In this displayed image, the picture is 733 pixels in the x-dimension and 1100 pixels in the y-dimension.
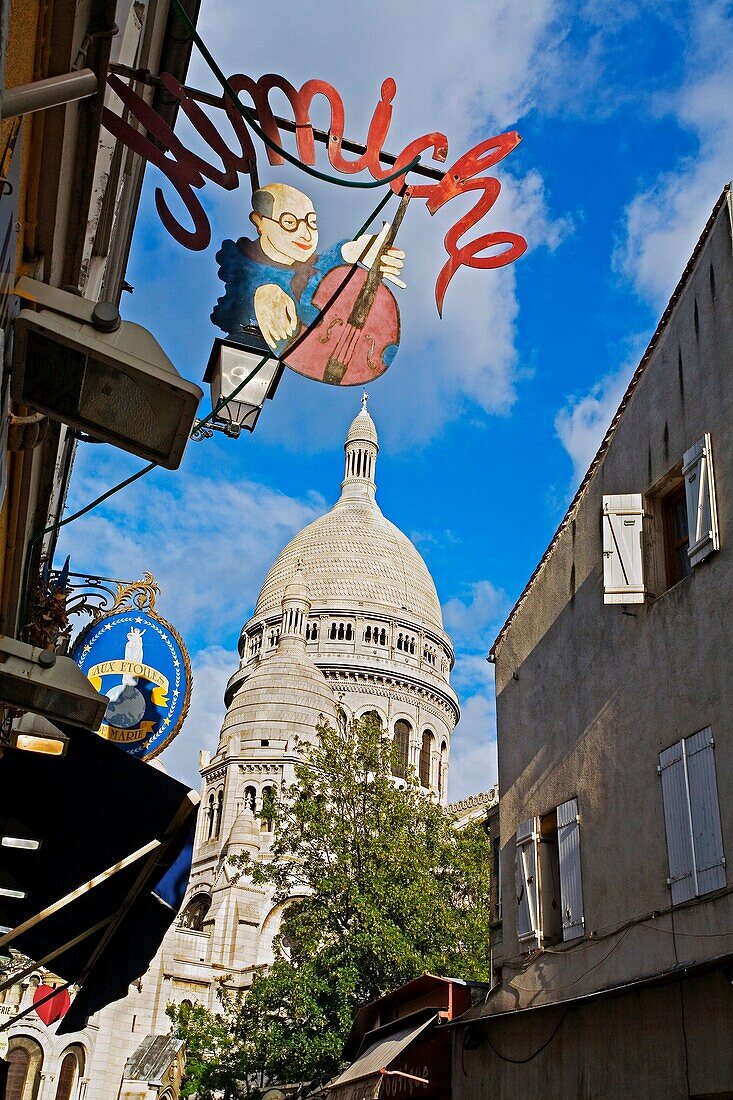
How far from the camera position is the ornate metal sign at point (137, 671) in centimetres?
1066

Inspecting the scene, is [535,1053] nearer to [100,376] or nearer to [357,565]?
[100,376]

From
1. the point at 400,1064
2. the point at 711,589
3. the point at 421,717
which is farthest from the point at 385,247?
the point at 421,717

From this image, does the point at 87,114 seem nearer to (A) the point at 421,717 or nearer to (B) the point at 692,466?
(B) the point at 692,466

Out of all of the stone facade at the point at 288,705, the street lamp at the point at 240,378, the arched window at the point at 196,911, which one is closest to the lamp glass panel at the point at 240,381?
the street lamp at the point at 240,378

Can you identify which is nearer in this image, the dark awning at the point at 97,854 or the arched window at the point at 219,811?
the dark awning at the point at 97,854

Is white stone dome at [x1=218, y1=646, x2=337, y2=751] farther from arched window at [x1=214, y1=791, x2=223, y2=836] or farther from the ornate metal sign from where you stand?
the ornate metal sign

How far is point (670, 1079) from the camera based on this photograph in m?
9.91

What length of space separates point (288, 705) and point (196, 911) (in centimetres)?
1332

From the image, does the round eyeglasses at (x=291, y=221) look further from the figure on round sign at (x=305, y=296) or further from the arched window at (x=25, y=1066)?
the arched window at (x=25, y=1066)

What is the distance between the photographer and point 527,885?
559 inches

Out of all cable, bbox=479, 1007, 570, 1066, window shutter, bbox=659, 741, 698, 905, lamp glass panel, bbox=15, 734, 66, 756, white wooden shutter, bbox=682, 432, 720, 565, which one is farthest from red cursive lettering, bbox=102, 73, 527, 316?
cable, bbox=479, 1007, 570, 1066

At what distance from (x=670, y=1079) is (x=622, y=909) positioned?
2.10 m

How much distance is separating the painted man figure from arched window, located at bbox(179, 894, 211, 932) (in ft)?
173

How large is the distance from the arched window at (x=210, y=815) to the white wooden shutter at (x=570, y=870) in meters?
49.1
